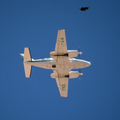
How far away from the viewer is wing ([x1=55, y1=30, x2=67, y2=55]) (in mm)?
35812

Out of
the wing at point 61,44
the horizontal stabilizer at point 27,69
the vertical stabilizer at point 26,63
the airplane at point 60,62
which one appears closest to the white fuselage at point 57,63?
the airplane at point 60,62

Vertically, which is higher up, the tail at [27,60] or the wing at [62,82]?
the tail at [27,60]

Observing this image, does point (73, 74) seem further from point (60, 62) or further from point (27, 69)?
point (27, 69)

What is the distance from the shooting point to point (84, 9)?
43812 millimetres

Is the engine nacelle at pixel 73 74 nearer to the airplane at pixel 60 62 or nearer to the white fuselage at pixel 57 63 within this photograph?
the airplane at pixel 60 62

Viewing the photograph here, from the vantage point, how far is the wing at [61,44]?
35.8m

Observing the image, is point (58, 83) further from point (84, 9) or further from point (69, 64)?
point (84, 9)

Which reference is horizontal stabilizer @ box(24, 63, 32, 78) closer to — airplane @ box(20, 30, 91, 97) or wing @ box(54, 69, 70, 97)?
airplane @ box(20, 30, 91, 97)

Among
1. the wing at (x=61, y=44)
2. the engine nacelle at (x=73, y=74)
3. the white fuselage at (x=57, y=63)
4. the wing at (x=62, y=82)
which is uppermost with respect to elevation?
the wing at (x=61, y=44)

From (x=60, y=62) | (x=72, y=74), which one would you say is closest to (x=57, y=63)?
(x=60, y=62)

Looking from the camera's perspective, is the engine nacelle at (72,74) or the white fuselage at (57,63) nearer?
the white fuselage at (57,63)

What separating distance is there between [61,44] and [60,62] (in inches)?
200

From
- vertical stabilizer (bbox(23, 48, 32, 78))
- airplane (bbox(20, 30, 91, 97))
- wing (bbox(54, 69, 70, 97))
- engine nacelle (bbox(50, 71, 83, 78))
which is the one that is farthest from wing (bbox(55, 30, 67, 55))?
engine nacelle (bbox(50, 71, 83, 78))

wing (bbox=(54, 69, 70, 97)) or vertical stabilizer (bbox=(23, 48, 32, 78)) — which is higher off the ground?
vertical stabilizer (bbox=(23, 48, 32, 78))
